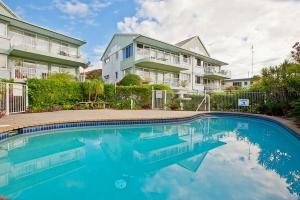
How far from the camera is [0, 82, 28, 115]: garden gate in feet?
36.7

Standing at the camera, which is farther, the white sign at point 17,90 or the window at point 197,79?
the window at point 197,79

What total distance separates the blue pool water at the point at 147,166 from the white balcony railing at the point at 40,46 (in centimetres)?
1494

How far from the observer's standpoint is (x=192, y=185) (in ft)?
13.3

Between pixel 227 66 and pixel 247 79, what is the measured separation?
63.6ft

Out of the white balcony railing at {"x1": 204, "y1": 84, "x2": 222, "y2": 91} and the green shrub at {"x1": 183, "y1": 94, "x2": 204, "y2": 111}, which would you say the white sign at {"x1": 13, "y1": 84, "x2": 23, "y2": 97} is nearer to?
the green shrub at {"x1": 183, "y1": 94, "x2": 204, "y2": 111}

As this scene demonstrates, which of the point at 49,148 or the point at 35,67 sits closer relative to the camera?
the point at 49,148

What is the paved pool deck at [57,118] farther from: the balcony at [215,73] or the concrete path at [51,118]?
the balcony at [215,73]

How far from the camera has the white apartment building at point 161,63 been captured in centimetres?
2466

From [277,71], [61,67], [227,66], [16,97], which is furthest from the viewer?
[227,66]

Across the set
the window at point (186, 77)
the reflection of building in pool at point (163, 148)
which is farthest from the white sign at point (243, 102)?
the window at point (186, 77)

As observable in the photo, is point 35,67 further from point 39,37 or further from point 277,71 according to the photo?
point 277,71

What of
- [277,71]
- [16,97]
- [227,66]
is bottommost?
[16,97]

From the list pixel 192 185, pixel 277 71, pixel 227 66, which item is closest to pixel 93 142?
pixel 192 185

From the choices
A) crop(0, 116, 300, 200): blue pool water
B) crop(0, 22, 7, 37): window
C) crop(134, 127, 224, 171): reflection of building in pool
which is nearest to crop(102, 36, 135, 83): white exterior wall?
crop(0, 22, 7, 37): window
